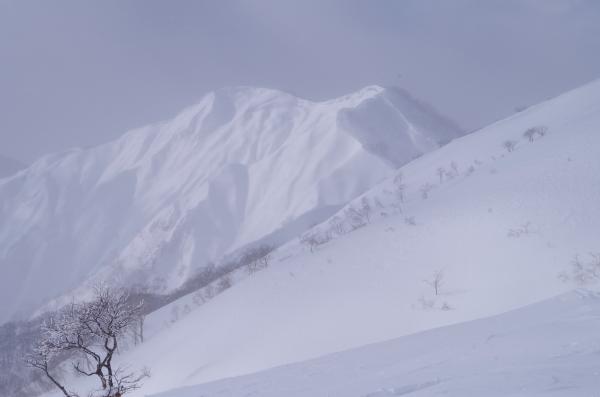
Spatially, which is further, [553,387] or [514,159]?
[514,159]

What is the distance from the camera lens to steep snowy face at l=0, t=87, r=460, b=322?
12356 centimetres

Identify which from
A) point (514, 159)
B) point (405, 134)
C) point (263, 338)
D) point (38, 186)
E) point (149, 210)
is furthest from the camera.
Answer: point (38, 186)

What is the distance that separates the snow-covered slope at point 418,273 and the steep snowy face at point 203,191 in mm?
70696

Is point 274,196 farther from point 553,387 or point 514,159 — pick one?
point 553,387

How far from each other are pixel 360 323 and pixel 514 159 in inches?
992

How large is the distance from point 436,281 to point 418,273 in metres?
2.38

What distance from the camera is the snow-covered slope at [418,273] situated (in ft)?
78.2

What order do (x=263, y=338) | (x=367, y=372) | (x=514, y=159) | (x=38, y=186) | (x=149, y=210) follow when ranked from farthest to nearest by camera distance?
(x=38, y=186)
(x=149, y=210)
(x=514, y=159)
(x=263, y=338)
(x=367, y=372)

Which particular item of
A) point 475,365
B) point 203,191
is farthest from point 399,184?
point 203,191

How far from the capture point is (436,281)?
25.7 m

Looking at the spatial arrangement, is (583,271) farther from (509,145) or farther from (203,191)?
(203,191)

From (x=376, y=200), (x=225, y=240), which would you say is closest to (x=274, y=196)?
(x=225, y=240)

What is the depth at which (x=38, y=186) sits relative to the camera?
19512 centimetres

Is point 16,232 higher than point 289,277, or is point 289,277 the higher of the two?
point 16,232
